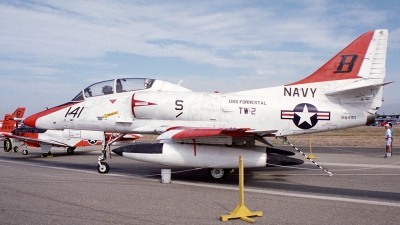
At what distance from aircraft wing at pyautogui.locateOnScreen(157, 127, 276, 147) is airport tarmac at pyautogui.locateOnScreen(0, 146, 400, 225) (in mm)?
1184

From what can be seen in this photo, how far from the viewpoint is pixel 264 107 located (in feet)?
34.2

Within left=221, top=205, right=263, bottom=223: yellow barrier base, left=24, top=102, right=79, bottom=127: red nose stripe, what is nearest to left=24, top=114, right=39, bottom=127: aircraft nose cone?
left=24, top=102, right=79, bottom=127: red nose stripe

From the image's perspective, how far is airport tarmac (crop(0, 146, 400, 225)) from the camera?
5.81m

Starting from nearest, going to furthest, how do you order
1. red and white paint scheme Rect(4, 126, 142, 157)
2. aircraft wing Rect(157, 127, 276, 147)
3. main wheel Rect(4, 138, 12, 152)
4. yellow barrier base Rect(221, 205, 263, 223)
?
yellow barrier base Rect(221, 205, 263, 223), aircraft wing Rect(157, 127, 276, 147), red and white paint scheme Rect(4, 126, 142, 157), main wheel Rect(4, 138, 12, 152)

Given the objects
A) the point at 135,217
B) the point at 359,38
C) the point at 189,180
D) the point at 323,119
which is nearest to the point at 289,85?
the point at 323,119

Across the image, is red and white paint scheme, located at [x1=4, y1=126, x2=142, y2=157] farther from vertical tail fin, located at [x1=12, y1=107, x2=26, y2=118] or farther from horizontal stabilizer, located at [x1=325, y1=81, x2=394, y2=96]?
horizontal stabilizer, located at [x1=325, y1=81, x2=394, y2=96]

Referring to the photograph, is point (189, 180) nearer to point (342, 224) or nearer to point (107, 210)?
point (107, 210)

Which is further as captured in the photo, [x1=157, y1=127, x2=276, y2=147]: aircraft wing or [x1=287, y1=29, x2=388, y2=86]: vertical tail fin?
[x1=287, y1=29, x2=388, y2=86]: vertical tail fin

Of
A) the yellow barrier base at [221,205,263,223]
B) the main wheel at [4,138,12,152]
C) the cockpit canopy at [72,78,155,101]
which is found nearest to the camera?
the yellow barrier base at [221,205,263,223]

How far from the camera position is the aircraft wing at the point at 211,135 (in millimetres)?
8735

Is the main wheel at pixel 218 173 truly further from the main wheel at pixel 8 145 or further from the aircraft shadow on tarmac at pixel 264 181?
the main wheel at pixel 8 145

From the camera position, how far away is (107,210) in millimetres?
6293

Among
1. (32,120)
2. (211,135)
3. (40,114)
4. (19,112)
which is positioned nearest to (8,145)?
(19,112)

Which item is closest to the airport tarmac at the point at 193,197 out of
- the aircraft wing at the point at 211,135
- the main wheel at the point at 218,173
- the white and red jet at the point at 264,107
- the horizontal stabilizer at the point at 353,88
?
the main wheel at the point at 218,173
